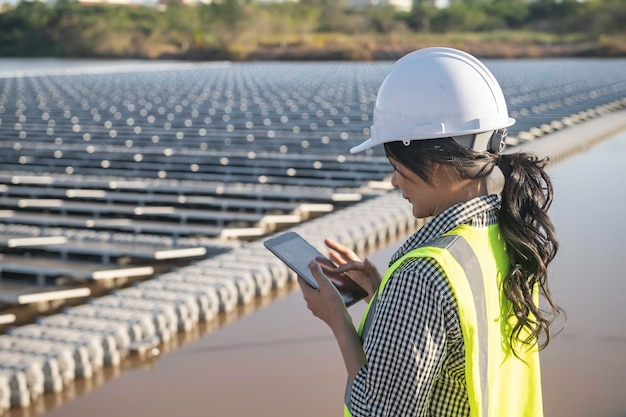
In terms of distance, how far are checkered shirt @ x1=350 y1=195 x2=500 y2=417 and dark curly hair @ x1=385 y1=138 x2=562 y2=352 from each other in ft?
0.74

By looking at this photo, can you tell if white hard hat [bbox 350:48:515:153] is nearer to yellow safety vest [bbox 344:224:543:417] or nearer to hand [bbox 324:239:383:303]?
yellow safety vest [bbox 344:224:543:417]

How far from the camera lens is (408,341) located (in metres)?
1.53

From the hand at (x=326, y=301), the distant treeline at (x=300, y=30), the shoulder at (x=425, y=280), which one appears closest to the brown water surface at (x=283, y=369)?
the hand at (x=326, y=301)

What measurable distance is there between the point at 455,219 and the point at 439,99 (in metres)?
0.26

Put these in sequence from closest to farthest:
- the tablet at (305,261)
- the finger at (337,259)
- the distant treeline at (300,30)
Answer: the tablet at (305,261) < the finger at (337,259) < the distant treeline at (300,30)

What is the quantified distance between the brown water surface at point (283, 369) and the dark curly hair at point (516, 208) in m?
2.56

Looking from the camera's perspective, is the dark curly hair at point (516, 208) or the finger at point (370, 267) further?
the finger at point (370, 267)

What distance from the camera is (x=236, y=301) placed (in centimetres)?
575

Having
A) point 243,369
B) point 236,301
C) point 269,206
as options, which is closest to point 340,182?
point 269,206

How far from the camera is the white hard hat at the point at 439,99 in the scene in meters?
1.74

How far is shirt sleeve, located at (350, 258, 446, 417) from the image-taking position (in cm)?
154

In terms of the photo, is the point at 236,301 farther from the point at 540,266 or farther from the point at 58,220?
the point at 540,266

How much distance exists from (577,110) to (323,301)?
57.5ft

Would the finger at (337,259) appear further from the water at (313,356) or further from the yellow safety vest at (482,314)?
the water at (313,356)
